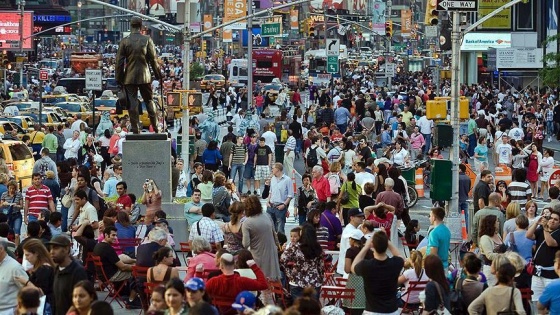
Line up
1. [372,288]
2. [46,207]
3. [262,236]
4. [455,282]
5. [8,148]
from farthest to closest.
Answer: [8,148] → [46,207] → [262,236] → [455,282] → [372,288]

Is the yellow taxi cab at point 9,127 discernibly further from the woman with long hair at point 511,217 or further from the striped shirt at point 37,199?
the woman with long hair at point 511,217

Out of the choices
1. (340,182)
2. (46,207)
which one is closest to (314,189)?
(340,182)

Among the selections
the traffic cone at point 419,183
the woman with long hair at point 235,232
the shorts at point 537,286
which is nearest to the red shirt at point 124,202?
the woman with long hair at point 235,232

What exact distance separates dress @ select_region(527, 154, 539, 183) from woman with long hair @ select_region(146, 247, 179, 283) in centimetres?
1881

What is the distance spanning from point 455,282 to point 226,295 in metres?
2.71

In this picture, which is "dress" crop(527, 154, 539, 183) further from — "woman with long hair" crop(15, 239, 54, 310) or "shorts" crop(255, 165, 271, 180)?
"woman with long hair" crop(15, 239, 54, 310)

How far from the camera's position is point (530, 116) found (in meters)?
48.0

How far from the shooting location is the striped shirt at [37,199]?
24.2 metres

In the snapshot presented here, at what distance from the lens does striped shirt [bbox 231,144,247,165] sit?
3391cm

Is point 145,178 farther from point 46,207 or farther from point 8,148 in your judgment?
point 8,148

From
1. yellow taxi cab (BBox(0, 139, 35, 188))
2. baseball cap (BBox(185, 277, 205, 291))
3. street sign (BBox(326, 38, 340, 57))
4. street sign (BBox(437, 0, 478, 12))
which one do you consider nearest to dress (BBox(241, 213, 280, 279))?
baseball cap (BBox(185, 277, 205, 291))

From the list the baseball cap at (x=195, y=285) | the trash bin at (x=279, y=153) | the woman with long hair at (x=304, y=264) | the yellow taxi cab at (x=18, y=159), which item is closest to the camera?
the baseball cap at (x=195, y=285)

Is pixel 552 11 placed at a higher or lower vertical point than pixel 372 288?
higher

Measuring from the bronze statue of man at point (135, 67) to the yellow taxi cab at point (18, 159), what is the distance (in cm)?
732
